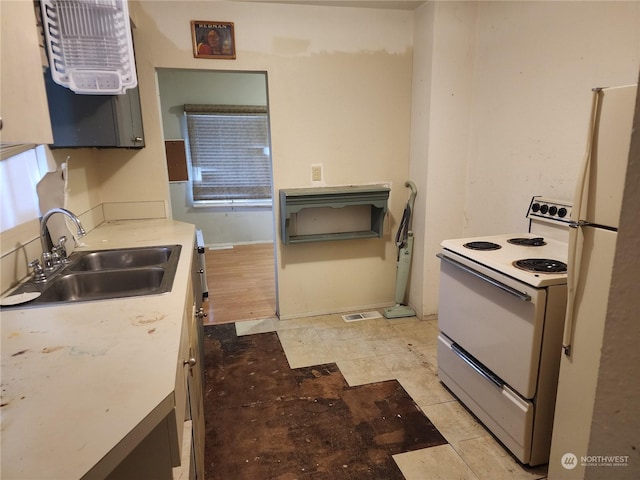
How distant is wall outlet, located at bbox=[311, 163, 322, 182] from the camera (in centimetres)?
320

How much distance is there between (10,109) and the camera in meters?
1.00

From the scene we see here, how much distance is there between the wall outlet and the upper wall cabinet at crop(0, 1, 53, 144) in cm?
214

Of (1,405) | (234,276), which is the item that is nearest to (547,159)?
(1,405)

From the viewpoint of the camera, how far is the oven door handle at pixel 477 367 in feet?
6.12

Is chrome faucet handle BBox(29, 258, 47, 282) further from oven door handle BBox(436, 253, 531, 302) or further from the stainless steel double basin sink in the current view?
oven door handle BBox(436, 253, 531, 302)

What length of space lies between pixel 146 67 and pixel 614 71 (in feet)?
9.37

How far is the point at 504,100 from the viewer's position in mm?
2705

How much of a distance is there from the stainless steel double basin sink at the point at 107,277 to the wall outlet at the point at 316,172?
1.42 meters

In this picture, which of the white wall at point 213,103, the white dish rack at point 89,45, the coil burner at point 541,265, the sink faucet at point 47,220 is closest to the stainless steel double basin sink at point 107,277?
the sink faucet at point 47,220

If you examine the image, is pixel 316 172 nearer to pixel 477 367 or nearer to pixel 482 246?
pixel 482 246

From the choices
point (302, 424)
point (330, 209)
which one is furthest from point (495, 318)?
point (330, 209)

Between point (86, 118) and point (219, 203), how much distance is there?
3948 mm

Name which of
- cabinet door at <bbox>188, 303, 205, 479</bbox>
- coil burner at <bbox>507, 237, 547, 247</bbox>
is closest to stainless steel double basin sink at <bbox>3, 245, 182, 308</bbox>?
cabinet door at <bbox>188, 303, 205, 479</bbox>

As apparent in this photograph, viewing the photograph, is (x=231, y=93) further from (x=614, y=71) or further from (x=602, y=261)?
(x=602, y=261)
